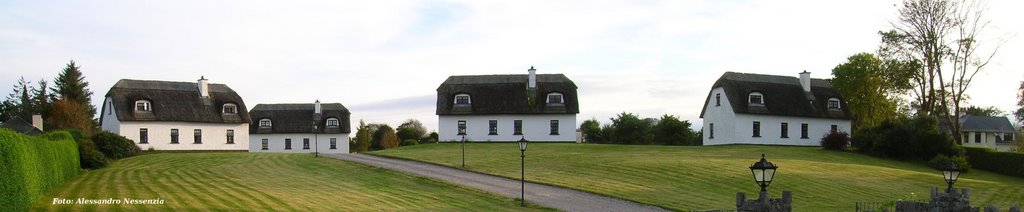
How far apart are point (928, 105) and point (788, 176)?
27.1 meters

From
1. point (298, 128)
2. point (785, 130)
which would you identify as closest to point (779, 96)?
point (785, 130)

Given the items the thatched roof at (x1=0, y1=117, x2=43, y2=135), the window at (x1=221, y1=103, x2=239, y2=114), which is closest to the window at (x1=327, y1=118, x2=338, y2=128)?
the window at (x1=221, y1=103, x2=239, y2=114)

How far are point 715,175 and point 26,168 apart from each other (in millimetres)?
23847

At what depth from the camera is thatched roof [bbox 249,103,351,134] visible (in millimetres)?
66312

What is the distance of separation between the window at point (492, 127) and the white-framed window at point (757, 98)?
1767cm

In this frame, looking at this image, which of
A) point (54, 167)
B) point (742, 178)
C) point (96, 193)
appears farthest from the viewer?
point (742, 178)

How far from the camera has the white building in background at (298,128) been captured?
6625cm

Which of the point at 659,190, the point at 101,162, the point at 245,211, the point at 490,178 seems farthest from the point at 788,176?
the point at 101,162

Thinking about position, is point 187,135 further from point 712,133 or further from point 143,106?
point 712,133

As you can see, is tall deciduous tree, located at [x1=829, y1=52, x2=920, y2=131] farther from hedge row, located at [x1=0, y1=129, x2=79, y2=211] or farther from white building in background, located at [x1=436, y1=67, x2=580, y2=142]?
hedge row, located at [x1=0, y1=129, x2=79, y2=211]

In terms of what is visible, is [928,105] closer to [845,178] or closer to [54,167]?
[845,178]

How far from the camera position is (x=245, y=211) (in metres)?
18.9

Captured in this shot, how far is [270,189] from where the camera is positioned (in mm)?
25141

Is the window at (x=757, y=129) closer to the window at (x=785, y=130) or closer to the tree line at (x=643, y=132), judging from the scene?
the window at (x=785, y=130)
